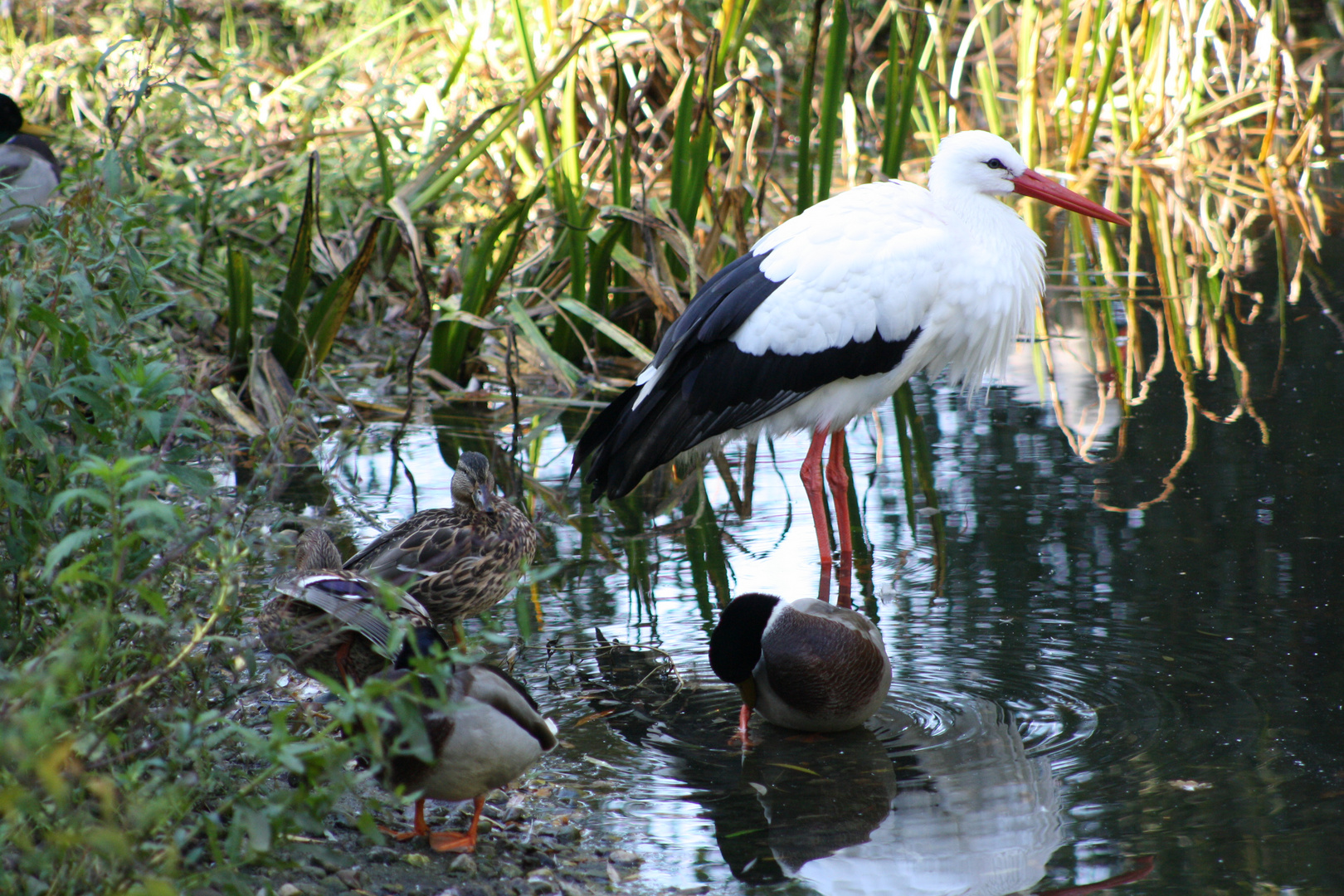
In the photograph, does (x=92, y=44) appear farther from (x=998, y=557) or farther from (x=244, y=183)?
(x=998, y=557)

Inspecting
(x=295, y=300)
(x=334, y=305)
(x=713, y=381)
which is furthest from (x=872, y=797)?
(x=295, y=300)

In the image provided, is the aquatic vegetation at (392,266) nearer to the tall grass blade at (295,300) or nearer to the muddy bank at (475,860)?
the tall grass blade at (295,300)

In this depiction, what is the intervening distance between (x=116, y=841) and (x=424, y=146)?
7.37 metres

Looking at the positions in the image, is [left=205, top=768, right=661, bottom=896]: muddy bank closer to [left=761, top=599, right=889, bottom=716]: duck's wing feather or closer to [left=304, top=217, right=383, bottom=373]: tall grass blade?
[left=761, top=599, right=889, bottom=716]: duck's wing feather

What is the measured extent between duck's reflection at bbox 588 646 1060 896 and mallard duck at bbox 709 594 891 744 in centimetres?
8

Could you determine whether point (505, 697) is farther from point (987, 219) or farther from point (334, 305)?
point (334, 305)

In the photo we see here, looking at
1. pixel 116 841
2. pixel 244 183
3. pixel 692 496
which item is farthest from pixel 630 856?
pixel 244 183

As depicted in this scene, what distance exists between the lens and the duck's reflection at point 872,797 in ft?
8.66

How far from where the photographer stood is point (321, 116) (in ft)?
32.1

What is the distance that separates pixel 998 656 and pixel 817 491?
103 centimetres

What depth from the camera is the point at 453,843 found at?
2.68m

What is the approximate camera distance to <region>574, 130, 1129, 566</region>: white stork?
14.2 ft

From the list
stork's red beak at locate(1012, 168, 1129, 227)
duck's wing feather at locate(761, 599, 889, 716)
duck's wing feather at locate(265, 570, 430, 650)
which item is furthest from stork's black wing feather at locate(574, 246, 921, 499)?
duck's wing feather at locate(265, 570, 430, 650)

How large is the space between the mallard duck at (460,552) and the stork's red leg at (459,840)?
2.94 ft
